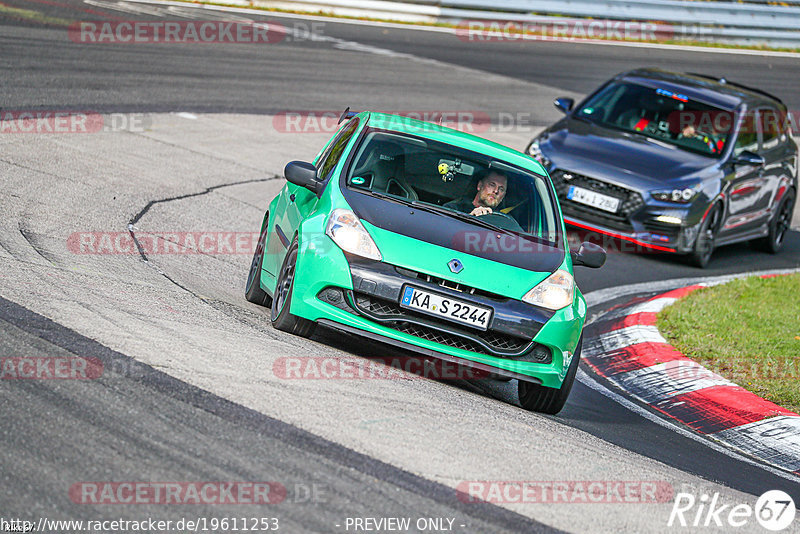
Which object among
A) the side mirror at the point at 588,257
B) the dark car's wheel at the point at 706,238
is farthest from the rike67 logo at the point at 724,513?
the dark car's wheel at the point at 706,238

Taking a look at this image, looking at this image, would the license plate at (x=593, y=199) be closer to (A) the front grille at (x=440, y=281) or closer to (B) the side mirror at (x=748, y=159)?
(B) the side mirror at (x=748, y=159)

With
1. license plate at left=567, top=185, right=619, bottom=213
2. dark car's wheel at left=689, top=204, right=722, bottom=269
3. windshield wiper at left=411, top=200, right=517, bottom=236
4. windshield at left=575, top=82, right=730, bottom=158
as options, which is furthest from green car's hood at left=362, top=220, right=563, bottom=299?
windshield at left=575, top=82, right=730, bottom=158

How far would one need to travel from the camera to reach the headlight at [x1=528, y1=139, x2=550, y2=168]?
12.3 m

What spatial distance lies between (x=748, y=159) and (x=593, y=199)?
6.74 feet

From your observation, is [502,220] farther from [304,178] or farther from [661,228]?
[661,228]

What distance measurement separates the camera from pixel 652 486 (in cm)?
531

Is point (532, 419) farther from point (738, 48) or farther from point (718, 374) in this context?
point (738, 48)

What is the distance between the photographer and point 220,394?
5195 millimetres

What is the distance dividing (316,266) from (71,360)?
1.75 metres

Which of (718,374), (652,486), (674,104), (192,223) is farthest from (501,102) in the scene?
(652,486)

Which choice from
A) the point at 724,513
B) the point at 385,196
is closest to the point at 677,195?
the point at 385,196

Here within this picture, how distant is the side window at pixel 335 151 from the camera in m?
7.63

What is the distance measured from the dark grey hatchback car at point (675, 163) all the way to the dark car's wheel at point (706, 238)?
0.02 m

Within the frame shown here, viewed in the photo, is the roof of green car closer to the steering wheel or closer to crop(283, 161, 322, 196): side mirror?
the steering wheel
